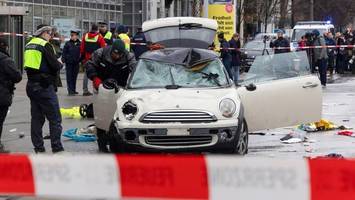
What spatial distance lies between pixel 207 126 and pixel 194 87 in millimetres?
942

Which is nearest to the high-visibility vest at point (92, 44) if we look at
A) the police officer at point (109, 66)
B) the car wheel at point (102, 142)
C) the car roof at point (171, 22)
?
the car roof at point (171, 22)

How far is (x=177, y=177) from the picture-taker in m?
4.41

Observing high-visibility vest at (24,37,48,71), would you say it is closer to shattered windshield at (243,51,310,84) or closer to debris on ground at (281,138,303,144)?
shattered windshield at (243,51,310,84)

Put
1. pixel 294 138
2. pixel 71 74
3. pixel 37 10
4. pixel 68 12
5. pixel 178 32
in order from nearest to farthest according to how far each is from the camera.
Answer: pixel 294 138
pixel 178 32
pixel 71 74
pixel 37 10
pixel 68 12

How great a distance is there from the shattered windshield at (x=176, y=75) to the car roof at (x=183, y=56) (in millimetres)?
83

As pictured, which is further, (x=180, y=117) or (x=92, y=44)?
(x=92, y=44)

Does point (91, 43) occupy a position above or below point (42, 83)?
above

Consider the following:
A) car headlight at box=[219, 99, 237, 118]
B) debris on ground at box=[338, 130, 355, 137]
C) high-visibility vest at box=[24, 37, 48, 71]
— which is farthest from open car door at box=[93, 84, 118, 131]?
debris on ground at box=[338, 130, 355, 137]

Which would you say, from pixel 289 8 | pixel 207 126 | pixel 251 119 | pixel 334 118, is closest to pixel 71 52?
pixel 334 118

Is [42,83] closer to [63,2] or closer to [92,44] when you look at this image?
[92,44]

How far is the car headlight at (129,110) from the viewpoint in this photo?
8414 mm

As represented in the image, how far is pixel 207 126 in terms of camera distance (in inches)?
324

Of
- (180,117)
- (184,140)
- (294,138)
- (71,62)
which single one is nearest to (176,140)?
(184,140)

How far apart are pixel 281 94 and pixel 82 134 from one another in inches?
134
